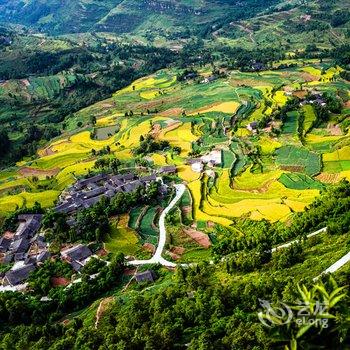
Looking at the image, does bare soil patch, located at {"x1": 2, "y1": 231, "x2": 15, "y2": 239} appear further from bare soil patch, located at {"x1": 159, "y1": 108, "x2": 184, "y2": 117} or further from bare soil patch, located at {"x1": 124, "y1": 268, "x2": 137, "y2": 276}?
bare soil patch, located at {"x1": 159, "y1": 108, "x2": 184, "y2": 117}

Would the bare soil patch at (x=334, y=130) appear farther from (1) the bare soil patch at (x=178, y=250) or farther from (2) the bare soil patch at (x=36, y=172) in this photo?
(2) the bare soil patch at (x=36, y=172)

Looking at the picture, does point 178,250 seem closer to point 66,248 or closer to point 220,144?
point 66,248

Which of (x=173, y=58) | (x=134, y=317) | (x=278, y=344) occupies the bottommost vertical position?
(x=173, y=58)

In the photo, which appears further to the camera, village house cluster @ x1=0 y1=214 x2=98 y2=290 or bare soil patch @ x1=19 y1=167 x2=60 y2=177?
bare soil patch @ x1=19 y1=167 x2=60 y2=177

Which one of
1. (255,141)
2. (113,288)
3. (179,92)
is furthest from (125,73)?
(113,288)

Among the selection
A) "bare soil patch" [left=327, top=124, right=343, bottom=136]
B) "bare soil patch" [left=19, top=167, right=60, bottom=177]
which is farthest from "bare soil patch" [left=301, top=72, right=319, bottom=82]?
"bare soil patch" [left=19, top=167, right=60, bottom=177]

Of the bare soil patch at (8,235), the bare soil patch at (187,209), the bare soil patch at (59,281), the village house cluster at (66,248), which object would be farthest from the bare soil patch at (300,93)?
the bare soil patch at (59,281)

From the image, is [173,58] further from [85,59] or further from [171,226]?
[171,226]
